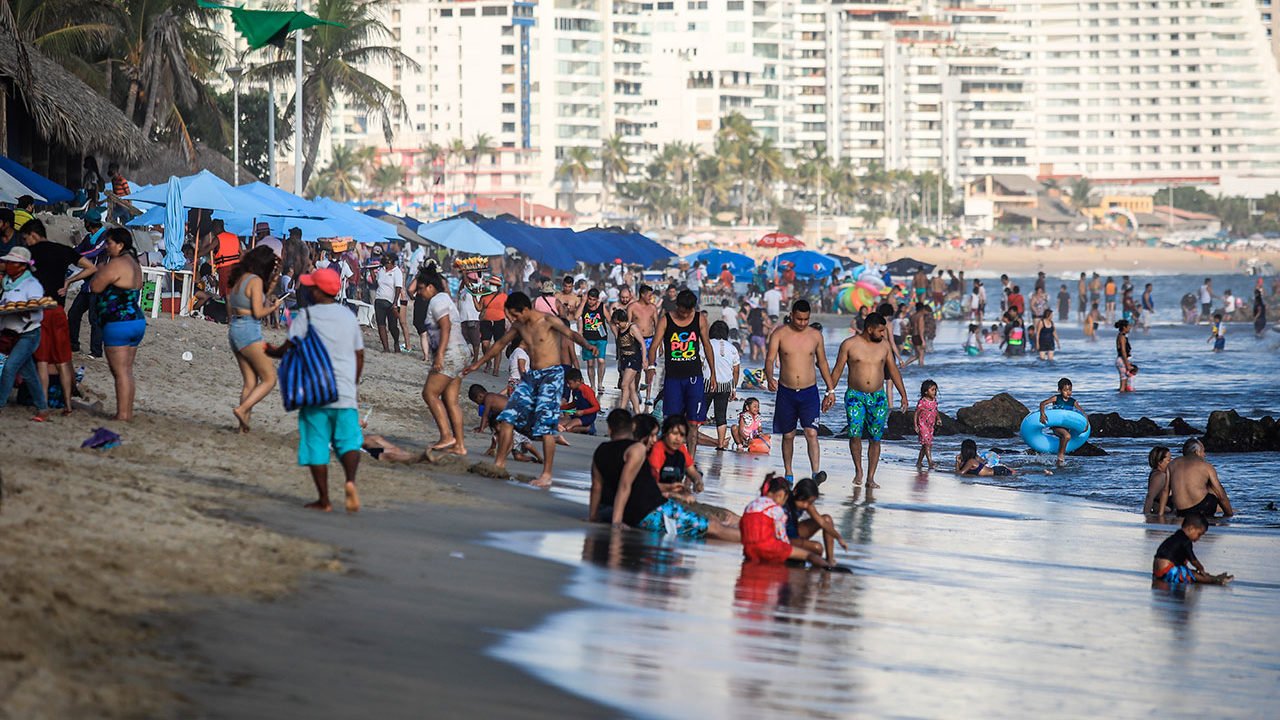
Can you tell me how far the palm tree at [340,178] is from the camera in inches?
4375

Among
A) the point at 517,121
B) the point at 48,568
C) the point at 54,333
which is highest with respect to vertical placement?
the point at 517,121

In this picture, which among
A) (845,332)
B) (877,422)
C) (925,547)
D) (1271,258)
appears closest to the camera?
(925,547)

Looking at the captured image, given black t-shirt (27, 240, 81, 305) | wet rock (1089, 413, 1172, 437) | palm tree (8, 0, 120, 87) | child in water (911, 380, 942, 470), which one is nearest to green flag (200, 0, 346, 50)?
palm tree (8, 0, 120, 87)

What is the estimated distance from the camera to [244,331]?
10055 mm

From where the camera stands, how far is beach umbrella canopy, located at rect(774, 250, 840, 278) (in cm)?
4597

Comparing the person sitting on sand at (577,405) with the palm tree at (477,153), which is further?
the palm tree at (477,153)

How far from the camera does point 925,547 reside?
9617 millimetres

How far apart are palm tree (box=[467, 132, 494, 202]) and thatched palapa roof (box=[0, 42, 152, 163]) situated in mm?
104281

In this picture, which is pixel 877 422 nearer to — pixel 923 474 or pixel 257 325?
pixel 923 474

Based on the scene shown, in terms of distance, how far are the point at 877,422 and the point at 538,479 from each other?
3.44m

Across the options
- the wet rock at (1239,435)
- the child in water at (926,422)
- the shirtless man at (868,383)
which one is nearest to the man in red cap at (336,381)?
the shirtless man at (868,383)

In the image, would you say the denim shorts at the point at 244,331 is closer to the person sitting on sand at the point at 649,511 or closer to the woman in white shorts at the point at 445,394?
the woman in white shorts at the point at 445,394

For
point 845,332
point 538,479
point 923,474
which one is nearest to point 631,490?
point 538,479

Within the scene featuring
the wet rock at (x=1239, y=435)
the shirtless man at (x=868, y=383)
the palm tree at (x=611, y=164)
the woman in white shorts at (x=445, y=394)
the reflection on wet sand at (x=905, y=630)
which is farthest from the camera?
the palm tree at (x=611, y=164)
